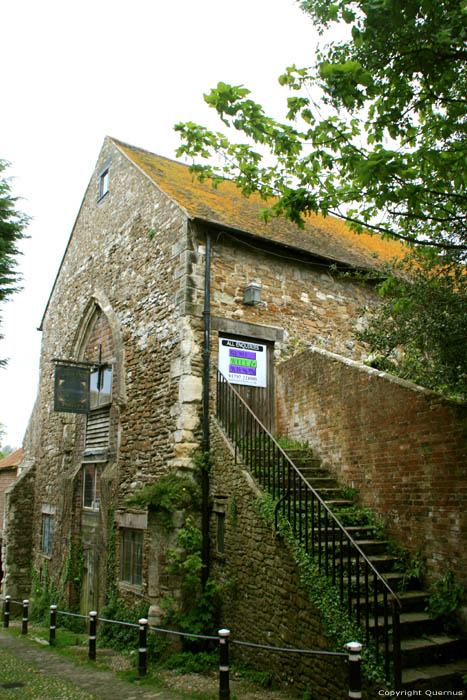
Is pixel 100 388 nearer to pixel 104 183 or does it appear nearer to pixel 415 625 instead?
pixel 104 183

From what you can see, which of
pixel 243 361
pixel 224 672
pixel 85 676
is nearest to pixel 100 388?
pixel 243 361

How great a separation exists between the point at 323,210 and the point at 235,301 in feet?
13.5

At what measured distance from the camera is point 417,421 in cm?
696

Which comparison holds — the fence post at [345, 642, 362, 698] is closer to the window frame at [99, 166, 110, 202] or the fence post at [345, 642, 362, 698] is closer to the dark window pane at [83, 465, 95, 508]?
the dark window pane at [83, 465, 95, 508]

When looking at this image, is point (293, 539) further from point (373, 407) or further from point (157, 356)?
point (157, 356)

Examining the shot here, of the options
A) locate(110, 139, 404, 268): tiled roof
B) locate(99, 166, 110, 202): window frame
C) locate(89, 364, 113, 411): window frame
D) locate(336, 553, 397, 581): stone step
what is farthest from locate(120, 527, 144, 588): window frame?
locate(99, 166, 110, 202): window frame

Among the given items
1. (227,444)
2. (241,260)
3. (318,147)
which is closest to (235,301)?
(241,260)

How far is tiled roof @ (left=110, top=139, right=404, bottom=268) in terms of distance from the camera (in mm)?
11172

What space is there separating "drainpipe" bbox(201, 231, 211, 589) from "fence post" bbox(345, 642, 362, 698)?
13.4ft

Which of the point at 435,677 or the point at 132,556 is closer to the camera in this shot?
the point at 435,677

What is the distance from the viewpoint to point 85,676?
7816 millimetres

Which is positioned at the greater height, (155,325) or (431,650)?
(155,325)

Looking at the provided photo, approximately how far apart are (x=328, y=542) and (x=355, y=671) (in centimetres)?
230

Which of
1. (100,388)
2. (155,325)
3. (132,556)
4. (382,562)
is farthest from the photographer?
(100,388)
